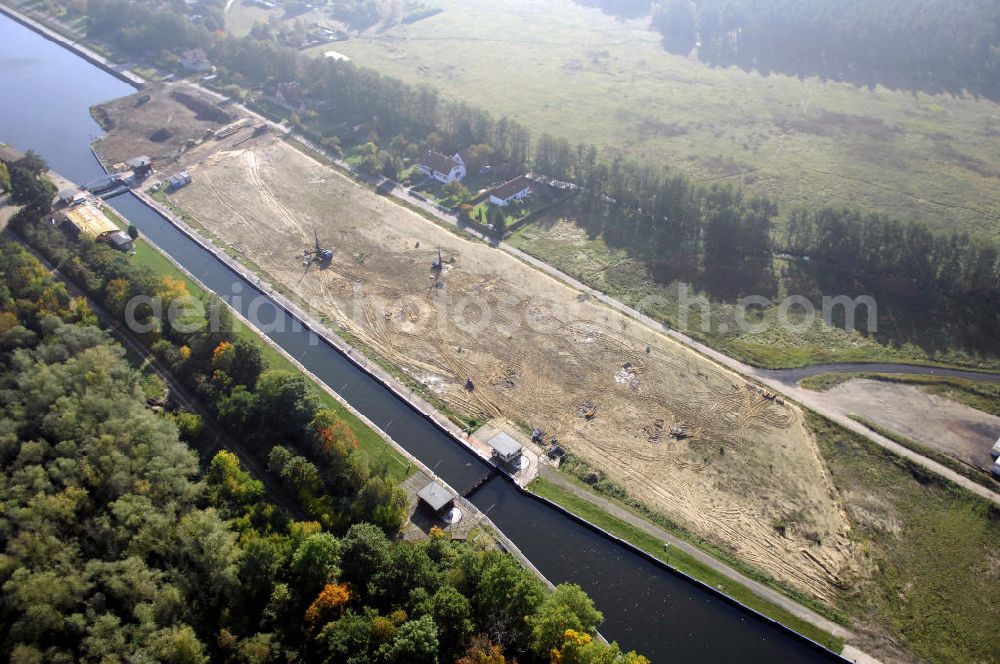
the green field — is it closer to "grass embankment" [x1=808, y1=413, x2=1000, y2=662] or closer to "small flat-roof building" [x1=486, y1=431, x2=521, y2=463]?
"grass embankment" [x1=808, y1=413, x2=1000, y2=662]

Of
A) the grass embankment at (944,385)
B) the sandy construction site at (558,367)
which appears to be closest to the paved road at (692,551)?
the sandy construction site at (558,367)

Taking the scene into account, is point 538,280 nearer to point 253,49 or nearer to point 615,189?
point 615,189

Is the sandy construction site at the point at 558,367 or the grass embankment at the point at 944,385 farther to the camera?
the grass embankment at the point at 944,385

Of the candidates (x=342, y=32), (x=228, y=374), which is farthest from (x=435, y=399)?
(x=342, y=32)

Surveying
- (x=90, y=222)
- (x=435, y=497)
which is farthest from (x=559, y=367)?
(x=90, y=222)

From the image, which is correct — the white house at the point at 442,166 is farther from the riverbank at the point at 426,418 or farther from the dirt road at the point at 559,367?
the riverbank at the point at 426,418

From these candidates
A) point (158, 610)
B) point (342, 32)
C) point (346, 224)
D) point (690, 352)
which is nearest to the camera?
point (158, 610)
